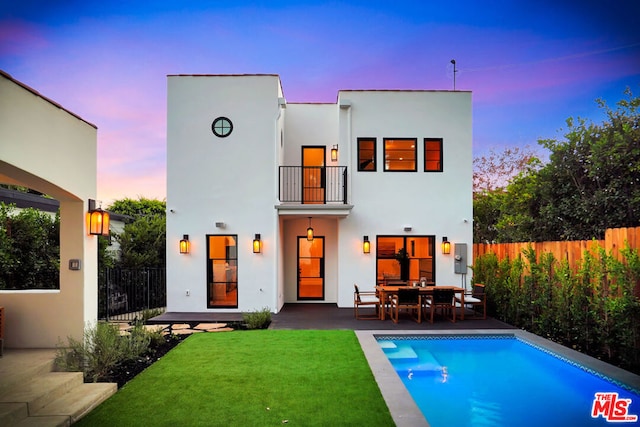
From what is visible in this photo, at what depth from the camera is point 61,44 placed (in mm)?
4797

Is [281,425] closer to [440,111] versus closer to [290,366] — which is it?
[290,366]

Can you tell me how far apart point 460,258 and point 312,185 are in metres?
5.11

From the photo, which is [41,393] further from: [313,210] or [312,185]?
[312,185]

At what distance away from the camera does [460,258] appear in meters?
12.5

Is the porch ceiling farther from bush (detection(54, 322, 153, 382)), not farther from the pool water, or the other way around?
bush (detection(54, 322, 153, 382))

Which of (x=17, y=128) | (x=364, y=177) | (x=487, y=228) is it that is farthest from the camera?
(x=487, y=228)

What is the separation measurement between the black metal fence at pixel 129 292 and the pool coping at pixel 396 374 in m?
6.59

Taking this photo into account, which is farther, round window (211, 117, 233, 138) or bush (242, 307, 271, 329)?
round window (211, 117, 233, 138)

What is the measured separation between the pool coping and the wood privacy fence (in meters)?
1.66

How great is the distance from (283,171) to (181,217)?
11.4 ft

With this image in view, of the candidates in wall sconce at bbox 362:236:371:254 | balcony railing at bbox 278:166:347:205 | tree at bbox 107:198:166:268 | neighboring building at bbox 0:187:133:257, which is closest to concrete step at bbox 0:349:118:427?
neighboring building at bbox 0:187:133:257

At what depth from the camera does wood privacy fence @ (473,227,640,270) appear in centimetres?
638

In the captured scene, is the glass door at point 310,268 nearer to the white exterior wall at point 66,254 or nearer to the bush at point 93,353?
the bush at point 93,353

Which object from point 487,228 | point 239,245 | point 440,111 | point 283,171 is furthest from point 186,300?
point 487,228
